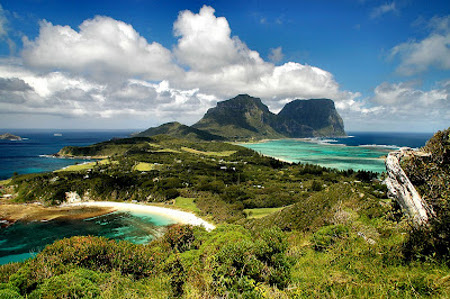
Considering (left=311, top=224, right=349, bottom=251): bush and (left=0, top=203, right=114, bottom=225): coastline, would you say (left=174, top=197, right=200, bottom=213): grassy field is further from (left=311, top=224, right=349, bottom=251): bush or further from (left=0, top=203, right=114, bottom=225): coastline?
(left=311, top=224, right=349, bottom=251): bush

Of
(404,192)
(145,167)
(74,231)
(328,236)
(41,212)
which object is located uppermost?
(404,192)

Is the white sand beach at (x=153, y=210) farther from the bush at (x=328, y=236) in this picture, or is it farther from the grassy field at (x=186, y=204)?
the bush at (x=328, y=236)

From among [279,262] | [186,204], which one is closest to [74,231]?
[186,204]

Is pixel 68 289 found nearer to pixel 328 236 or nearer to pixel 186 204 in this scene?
pixel 328 236

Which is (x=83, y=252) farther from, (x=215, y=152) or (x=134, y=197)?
(x=215, y=152)

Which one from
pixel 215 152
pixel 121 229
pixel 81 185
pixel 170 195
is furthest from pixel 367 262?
pixel 215 152

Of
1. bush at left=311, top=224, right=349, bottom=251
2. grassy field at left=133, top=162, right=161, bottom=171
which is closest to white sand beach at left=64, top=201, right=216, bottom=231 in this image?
bush at left=311, top=224, right=349, bottom=251

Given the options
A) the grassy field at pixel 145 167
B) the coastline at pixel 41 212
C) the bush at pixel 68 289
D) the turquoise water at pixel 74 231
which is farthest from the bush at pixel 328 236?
the grassy field at pixel 145 167
